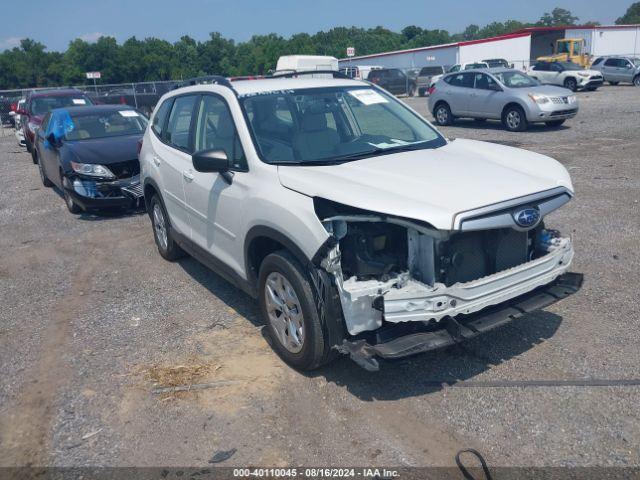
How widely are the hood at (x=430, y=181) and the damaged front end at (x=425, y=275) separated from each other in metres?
0.08

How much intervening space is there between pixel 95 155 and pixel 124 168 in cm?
48

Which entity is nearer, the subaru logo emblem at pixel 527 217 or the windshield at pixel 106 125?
the subaru logo emblem at pixel 527 217

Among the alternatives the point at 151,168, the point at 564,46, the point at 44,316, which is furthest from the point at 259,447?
the point at 564,46

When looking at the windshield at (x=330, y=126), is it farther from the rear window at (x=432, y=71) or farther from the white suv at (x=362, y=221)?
the rear window at (x=432, y=71)

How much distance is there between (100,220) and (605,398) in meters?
7.62

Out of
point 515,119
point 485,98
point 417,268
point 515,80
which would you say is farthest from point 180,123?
point 515,80

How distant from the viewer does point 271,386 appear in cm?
409

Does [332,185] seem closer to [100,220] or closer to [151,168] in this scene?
[151,168]

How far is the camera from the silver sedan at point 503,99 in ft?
50.9

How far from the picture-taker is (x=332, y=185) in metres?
3.77

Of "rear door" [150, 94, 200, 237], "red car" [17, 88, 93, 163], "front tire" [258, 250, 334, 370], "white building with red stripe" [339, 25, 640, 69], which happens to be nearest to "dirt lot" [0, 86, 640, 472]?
"front tire" [258, 250, 334, 370]

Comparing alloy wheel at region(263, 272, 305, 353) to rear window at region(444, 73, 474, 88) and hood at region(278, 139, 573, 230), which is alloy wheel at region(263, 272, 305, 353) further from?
rear window at region(444, 73, 474, 88)

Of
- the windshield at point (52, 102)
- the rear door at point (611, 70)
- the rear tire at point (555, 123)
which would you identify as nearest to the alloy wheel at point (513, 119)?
the rear tire at point (555, 123)

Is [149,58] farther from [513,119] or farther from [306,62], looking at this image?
[513,119]
